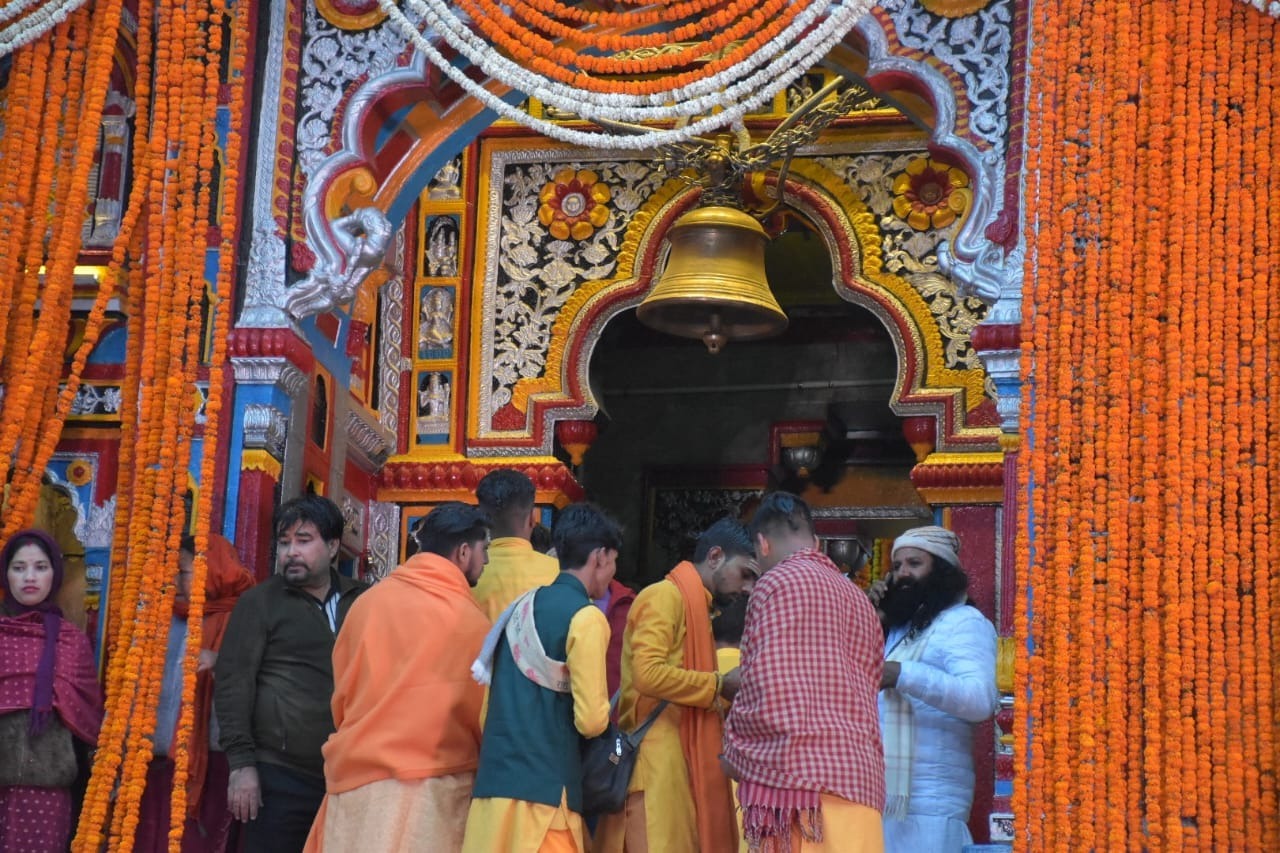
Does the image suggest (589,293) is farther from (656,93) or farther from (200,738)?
(200,738)

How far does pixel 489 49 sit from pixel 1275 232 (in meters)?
2.72

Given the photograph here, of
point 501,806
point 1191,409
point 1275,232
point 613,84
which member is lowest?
point 501,806

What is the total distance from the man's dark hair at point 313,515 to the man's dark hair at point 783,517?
1555 millimetres

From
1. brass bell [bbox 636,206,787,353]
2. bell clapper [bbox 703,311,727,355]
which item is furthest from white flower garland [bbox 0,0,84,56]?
bell clapper [bbox 703,311,727,355]

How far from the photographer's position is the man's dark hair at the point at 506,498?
673 cm

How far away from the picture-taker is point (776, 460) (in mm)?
11352

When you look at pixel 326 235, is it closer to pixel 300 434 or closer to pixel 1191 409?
A: pixel 300 434

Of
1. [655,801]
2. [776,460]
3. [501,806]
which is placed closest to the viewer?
[501,806]

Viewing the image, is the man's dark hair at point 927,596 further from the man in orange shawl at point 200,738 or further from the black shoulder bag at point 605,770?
the man in orange shawl at point 200,738

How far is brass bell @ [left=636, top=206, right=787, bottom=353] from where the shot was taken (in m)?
8.39

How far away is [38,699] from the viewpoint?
6.70 metres

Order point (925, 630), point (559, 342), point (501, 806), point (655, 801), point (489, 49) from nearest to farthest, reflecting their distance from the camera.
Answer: point (501, 806) → point (655, 801) → point (925, 630) → point (489, 49) → point (559, 342)

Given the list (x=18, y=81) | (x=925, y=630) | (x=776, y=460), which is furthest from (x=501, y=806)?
(x=776, y=460)

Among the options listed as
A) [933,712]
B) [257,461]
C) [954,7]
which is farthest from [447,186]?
[933,712]
